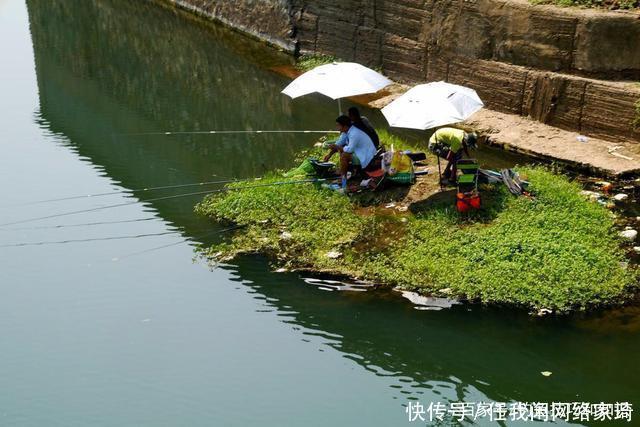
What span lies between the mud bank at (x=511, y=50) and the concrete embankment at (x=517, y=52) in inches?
0.6

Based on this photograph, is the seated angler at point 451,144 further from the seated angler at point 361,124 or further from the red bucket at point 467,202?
the seated angler at point 361,124

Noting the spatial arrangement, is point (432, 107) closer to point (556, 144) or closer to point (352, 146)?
point (352, 146)

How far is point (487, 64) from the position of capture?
1353 centimetres

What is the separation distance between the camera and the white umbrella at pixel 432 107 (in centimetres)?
931

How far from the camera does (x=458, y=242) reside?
29.9 ft

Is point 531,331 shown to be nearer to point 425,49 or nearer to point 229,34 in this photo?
point 425,49

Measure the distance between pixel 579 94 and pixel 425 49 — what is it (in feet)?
11.2

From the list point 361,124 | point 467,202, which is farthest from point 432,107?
point 361,124

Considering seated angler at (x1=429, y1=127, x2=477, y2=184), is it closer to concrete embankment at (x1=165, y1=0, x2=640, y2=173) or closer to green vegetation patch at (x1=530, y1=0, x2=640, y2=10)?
concrete embankment at (x1=165, y1=0, x2=640, y2=173)

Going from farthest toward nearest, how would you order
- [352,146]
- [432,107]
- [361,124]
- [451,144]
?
[361,124], [352,146], [451,144], [432,107]

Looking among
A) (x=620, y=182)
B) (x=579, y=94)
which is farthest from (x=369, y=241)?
(x=579, y=94)

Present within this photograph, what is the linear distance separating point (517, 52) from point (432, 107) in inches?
164

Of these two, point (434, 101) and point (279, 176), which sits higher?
point (434, 101)

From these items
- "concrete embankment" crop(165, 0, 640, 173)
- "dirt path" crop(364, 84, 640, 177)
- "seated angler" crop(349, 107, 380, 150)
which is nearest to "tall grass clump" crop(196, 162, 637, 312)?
"seated angler" crop(349, 107, 380, 150)
